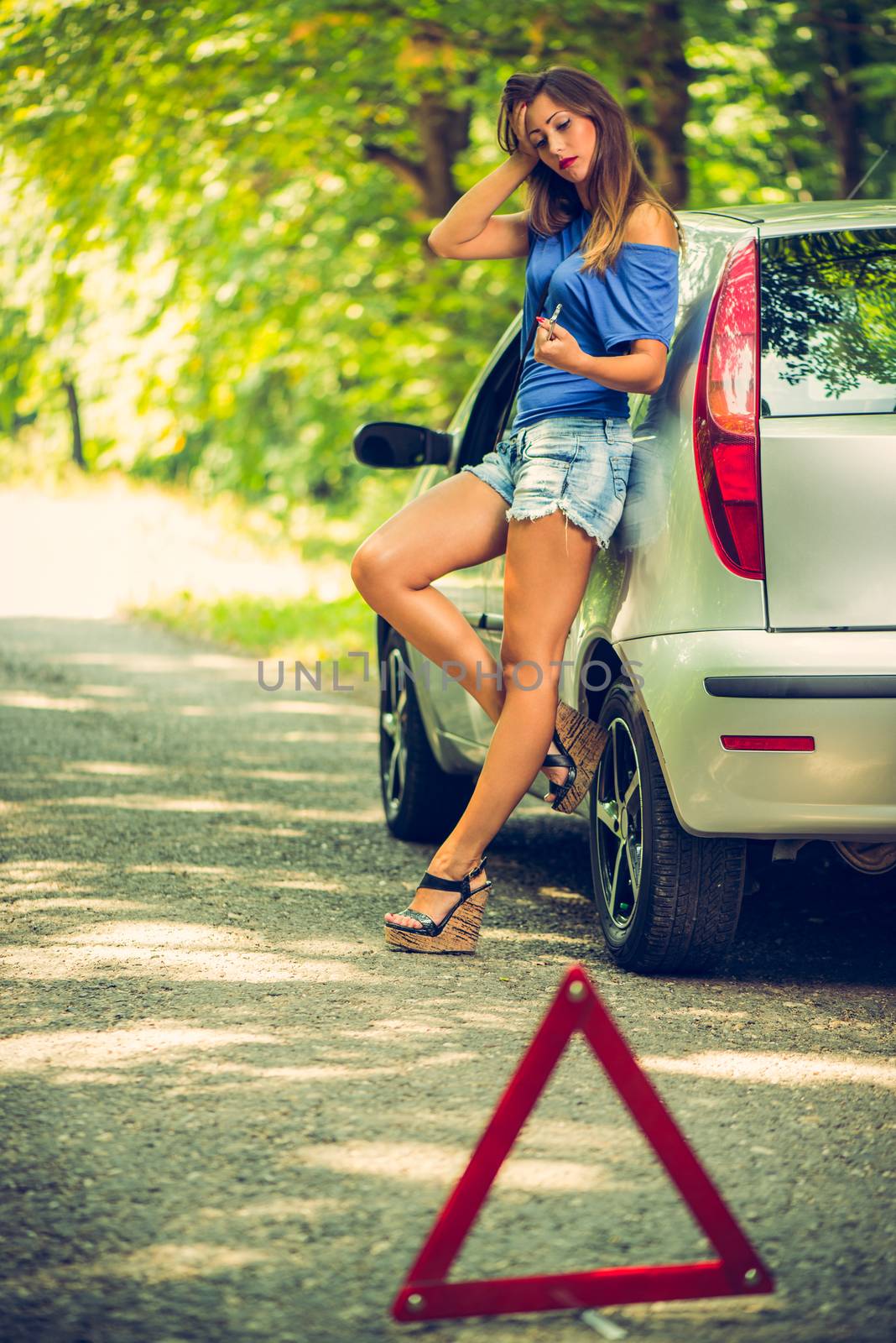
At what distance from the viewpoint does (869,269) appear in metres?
4.25

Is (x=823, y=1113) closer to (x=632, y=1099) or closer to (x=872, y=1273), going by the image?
(x=872, y=1273)

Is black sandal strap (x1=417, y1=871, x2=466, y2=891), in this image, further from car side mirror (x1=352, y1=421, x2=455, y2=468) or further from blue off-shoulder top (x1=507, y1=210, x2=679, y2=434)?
car side mirror (x1=352, y1=421, x2=455, y2=468)

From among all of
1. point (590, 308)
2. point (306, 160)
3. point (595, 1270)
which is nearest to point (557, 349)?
point (590, 308)

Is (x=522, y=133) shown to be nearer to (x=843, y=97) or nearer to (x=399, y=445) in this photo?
(x=399, y=445)

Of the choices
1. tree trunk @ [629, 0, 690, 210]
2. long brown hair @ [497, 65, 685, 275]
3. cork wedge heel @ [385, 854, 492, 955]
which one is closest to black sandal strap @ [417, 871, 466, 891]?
cork wedge heel @ [385, 854, 492, 955]

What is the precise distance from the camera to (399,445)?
5.78m

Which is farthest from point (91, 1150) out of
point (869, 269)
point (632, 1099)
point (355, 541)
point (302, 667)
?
point (355, 541)

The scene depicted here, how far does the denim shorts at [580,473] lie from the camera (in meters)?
4.44

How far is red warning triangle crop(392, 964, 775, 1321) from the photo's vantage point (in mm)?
2631

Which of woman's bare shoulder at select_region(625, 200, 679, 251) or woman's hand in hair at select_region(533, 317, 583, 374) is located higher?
woman's bare shoulder at select_region(625, 200, 679, 251)

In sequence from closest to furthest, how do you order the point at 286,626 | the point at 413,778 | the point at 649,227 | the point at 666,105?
the point at 649,227, the point at 413,778, the point at 666,105, the point at 286,626

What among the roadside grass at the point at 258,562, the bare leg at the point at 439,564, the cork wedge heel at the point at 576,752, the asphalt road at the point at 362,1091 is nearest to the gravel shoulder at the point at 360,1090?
the asphalt road at the point at 362,1091

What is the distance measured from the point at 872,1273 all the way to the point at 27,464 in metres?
27.9

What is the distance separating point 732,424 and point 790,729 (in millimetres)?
696
